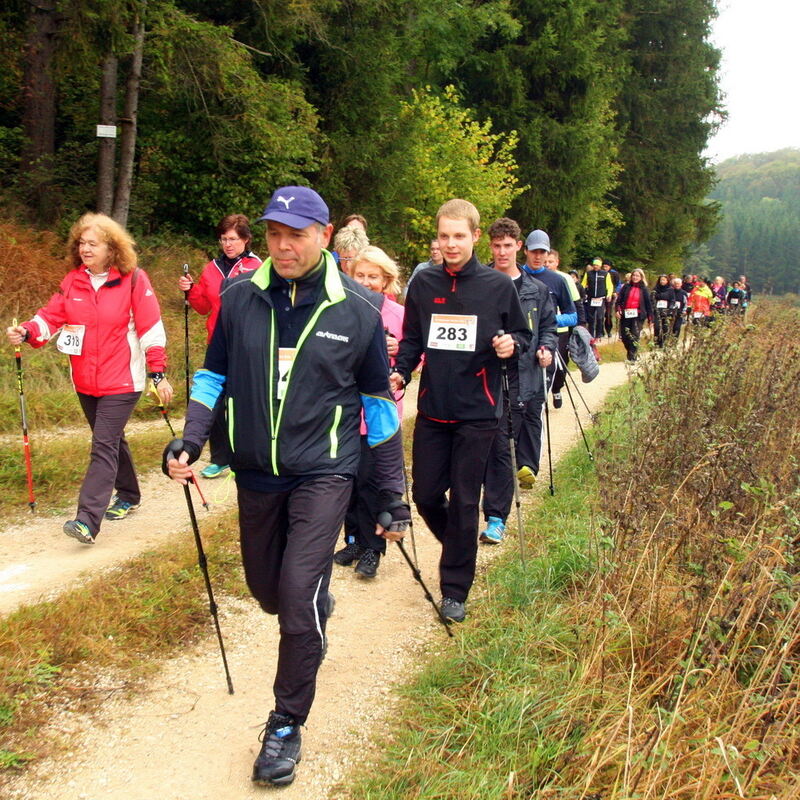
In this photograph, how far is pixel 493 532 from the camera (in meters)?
6.21

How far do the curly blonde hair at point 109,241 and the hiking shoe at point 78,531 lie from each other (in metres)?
1.74

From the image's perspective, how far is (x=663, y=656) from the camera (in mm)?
3762

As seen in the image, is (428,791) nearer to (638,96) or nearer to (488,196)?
(488,196)

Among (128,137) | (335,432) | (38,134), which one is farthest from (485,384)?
(38,134)

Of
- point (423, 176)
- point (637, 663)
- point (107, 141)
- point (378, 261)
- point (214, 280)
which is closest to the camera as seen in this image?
point (637, 663)

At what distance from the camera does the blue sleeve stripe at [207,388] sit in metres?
3.54

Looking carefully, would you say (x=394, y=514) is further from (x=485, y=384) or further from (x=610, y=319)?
(x=610, y=319)

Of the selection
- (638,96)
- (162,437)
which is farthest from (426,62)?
(162,437)

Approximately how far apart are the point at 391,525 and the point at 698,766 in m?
1.47

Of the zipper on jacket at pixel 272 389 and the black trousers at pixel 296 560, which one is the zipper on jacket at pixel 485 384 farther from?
the zipper on jacket at pixel 272 389

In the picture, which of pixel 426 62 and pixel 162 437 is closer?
pixel 162 437

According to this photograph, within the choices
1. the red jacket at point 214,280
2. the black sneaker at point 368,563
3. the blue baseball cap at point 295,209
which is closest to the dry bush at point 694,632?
the black sneaker at point 368,563

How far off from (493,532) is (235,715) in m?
2.82

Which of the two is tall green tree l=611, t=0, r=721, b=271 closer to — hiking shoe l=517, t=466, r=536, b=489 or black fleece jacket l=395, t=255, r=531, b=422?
hiking shoe l=517, t=466, r=536, b=489
